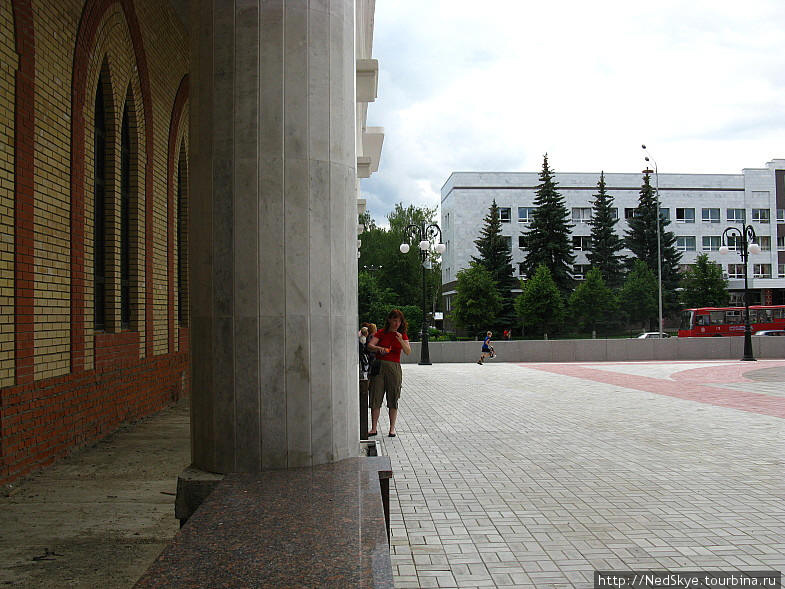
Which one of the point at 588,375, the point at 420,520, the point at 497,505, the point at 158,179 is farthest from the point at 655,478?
the point at 588,375

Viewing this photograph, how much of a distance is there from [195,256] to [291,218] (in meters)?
0.82

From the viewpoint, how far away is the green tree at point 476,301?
58.6 meters

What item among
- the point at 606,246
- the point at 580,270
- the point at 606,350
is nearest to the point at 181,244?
the point at 606,350

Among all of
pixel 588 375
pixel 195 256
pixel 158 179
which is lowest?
pixel 588 375

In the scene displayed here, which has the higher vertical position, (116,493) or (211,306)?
(211,306)

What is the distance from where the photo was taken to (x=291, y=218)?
17.0 ft

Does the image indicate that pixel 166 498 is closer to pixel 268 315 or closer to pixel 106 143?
pixel 268 315

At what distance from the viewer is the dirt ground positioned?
4984 millimetres

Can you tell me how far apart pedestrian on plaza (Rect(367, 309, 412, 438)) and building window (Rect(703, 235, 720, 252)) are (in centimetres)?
7300

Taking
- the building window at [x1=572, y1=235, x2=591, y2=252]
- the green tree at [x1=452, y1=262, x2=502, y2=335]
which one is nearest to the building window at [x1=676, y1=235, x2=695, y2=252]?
the building window at [x1=572, y1=235, x2=591, y2=252]

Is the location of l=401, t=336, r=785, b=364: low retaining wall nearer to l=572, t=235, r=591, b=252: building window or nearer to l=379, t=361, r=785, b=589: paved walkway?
l=379, t=361, r=785, b=589: paved walkway

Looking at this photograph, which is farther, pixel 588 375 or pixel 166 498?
pixel 588 375

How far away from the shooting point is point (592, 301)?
60.6 metres

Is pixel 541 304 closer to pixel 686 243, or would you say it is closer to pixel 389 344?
pixel 686 243
